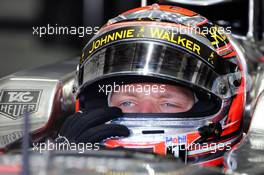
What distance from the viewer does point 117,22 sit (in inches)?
62.2

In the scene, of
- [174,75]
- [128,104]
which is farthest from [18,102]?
[174,75]

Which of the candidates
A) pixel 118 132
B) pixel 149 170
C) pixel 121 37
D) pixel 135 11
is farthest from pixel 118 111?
pixel 149 170

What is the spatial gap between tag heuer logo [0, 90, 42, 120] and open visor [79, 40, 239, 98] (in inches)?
6.3

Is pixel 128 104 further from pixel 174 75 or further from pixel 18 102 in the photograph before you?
pixel 18 102

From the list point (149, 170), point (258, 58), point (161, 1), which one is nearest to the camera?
point (149, 170)

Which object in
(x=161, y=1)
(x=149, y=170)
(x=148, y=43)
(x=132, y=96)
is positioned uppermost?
(x=161, y=1)

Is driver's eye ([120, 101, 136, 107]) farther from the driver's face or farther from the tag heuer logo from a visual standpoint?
the tag heuer logo

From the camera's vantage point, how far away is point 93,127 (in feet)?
4.74

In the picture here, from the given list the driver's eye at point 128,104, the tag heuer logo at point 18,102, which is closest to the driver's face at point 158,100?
the driver's eye at point 128,104

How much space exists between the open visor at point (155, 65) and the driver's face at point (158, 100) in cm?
7

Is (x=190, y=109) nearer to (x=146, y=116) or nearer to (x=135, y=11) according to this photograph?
(x=146, y=116)

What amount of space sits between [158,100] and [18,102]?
32cm

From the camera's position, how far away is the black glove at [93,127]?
4.67 feet

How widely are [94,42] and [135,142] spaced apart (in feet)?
0.78
